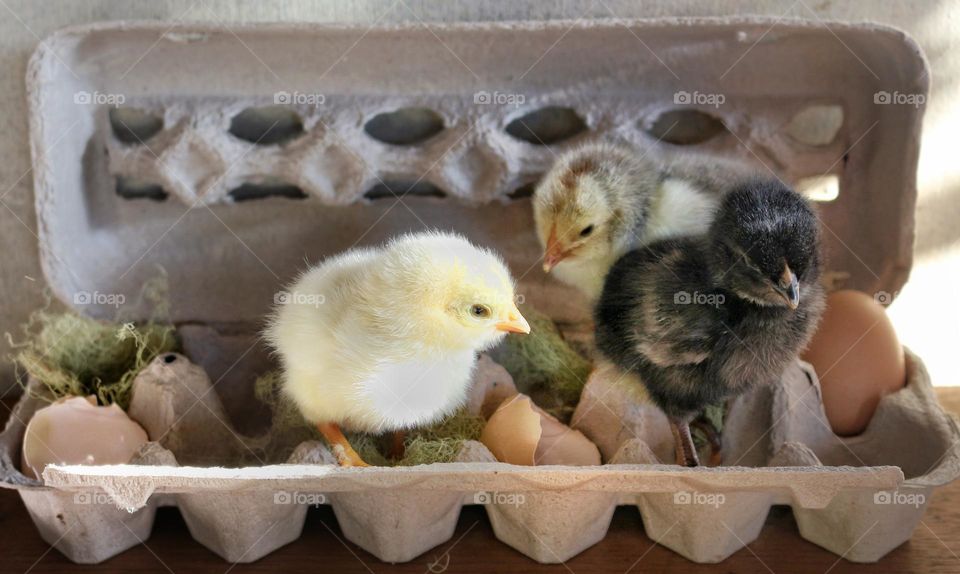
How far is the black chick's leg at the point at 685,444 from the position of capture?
103 cm

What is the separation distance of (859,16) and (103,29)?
3.09ft

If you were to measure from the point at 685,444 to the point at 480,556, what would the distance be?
11.2 inches

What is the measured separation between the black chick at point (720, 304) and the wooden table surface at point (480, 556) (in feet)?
0.42

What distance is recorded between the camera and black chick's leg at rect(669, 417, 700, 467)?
40.7 inches

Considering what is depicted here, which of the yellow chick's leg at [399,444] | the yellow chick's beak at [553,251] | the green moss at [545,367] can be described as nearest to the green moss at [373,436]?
the yellow chick's leg at [399,444]

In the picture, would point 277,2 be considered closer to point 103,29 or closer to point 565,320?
point 103,29

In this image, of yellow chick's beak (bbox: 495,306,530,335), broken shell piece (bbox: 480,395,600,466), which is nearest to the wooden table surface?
broken shell piece (bbox: 480,395,600,466)

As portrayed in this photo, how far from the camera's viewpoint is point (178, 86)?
1.13 metres

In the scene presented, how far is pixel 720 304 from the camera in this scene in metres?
0.92

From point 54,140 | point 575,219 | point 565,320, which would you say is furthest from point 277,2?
point 565,320

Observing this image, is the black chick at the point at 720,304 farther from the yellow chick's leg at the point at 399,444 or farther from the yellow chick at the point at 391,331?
the yellow chick's leg at the point at 399,444

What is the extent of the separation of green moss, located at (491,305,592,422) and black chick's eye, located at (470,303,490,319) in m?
0.25

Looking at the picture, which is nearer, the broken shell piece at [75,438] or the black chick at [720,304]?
the black chick at [720,304]

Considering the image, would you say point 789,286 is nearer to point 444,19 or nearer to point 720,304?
point 720,304
